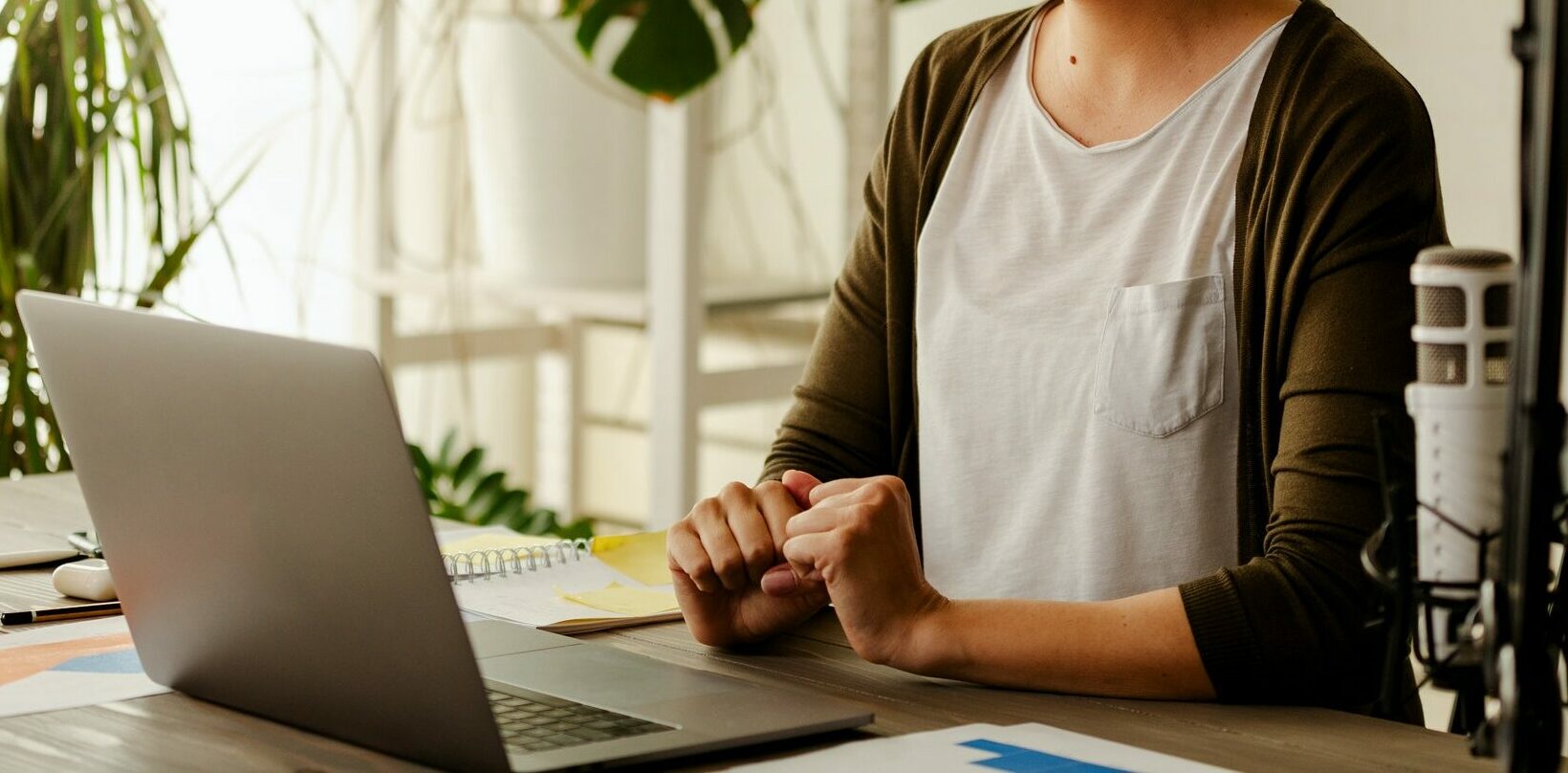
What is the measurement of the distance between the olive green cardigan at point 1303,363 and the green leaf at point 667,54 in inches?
42.7

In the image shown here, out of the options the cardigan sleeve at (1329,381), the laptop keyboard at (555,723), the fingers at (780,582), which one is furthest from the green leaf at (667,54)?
the laptop keyboard at (555,723)

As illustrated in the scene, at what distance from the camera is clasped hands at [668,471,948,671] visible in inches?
42.3

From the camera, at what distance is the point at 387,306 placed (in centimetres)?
321

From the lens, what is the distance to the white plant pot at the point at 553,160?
2871 mm

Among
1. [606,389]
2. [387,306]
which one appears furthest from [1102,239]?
[606,389]

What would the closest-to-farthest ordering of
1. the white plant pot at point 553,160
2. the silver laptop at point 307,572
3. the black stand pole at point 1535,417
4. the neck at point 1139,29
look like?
1. the black stand pole at point 1535,417
2. the silver laptop at point 307,572
3. the neck at point 1139,29
4. the white plant pot at point 553,160

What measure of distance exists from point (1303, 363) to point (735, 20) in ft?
5.17

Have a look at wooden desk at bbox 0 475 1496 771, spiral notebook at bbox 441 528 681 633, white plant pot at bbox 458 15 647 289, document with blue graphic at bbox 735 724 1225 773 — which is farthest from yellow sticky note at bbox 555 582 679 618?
white plant pot at bbox 458 15 647 289

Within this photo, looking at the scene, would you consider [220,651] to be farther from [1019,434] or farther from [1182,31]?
[1182,31]

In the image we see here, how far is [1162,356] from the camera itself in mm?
1317

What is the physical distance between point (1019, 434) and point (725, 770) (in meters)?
0.63

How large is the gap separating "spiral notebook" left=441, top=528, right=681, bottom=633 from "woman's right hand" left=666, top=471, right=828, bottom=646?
8 cm

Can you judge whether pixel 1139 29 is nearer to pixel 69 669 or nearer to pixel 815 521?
pixel 815 521

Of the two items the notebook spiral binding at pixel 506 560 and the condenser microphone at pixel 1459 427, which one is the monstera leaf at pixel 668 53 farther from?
the condenser microphone at pixel 1459 427
